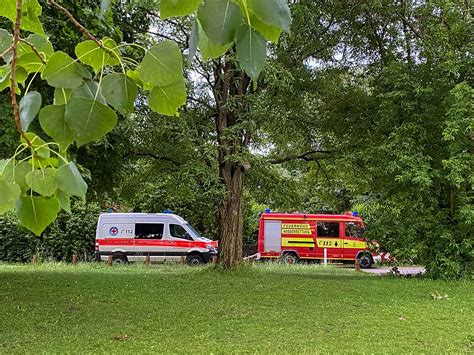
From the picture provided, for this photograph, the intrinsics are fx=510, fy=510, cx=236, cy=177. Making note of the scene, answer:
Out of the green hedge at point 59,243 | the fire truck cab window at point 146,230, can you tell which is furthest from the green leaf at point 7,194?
the green hedge at point 59,243

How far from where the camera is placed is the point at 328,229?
18.4 metres

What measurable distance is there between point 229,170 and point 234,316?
487 cm

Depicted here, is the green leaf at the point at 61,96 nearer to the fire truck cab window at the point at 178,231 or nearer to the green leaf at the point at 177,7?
the green leaf at the point at 177,7

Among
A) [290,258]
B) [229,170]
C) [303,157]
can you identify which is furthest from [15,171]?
[290,258]

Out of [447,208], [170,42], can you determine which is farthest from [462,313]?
[170,42]

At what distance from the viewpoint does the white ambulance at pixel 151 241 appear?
17.4 m

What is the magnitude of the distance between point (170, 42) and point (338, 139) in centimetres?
1095

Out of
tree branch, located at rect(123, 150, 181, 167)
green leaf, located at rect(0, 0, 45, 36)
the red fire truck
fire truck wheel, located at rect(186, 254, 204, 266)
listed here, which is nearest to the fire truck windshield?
the red fire truck

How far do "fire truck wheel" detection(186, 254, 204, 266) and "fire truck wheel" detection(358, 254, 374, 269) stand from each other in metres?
5.63

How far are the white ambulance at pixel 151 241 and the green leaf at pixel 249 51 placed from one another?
55.6ft

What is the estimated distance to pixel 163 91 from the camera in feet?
2.39

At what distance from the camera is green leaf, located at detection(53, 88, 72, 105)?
707 mm

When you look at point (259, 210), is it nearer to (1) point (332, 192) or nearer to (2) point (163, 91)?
(1) point (332, 192)

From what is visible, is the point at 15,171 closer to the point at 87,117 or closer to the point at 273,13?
the point at 87,117
